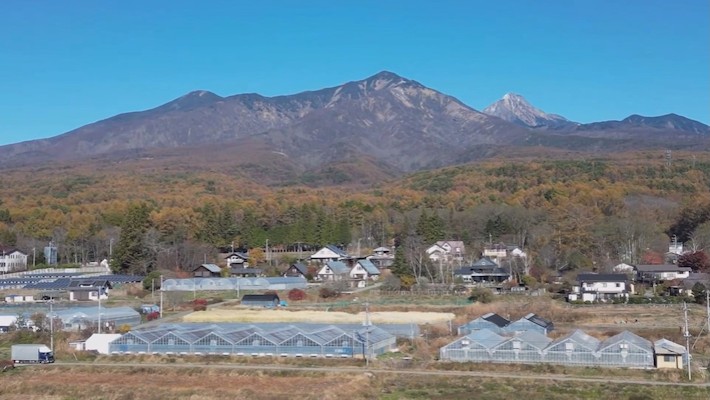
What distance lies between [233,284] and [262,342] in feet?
69.1

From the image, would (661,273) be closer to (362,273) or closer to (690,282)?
(690,282)

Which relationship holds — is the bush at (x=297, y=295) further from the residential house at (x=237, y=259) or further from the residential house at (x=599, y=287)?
the residential house at (x=237, y=259)

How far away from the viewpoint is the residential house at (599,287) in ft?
123

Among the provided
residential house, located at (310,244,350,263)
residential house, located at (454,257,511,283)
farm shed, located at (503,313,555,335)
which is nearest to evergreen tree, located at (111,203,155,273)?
residential house, located at (310,244,350,263)

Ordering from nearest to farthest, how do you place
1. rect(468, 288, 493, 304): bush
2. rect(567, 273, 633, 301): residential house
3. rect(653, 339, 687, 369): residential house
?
rect(653, 339, 687, 369): residential house, rect(468, 288, 493, 304): bush, rect(567, 273, 633, 301): residential house

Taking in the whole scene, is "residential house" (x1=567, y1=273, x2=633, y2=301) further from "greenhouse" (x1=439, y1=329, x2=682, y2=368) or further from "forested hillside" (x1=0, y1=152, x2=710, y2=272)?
"greenhouse" (x1=439, y1=329, x2=682, y2=368)

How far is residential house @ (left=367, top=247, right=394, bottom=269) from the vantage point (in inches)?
2200

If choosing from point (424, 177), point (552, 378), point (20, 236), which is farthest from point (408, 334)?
point (424, 177)

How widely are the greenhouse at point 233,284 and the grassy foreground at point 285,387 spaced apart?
21969 mm

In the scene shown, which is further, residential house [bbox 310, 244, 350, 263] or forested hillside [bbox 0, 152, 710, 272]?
residential house [bbox 310, 244, 350, 263]

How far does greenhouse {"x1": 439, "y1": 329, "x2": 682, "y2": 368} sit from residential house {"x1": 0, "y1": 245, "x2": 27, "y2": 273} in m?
41.1

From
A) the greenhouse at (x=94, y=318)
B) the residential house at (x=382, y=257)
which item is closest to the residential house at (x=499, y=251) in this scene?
the residential house at (x=382, y=257)

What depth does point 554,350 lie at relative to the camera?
2348 cm

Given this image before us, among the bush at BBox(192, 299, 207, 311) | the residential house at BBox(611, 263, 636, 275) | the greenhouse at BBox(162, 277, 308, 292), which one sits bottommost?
the bush at BBox(192, 299, 207, 311)
